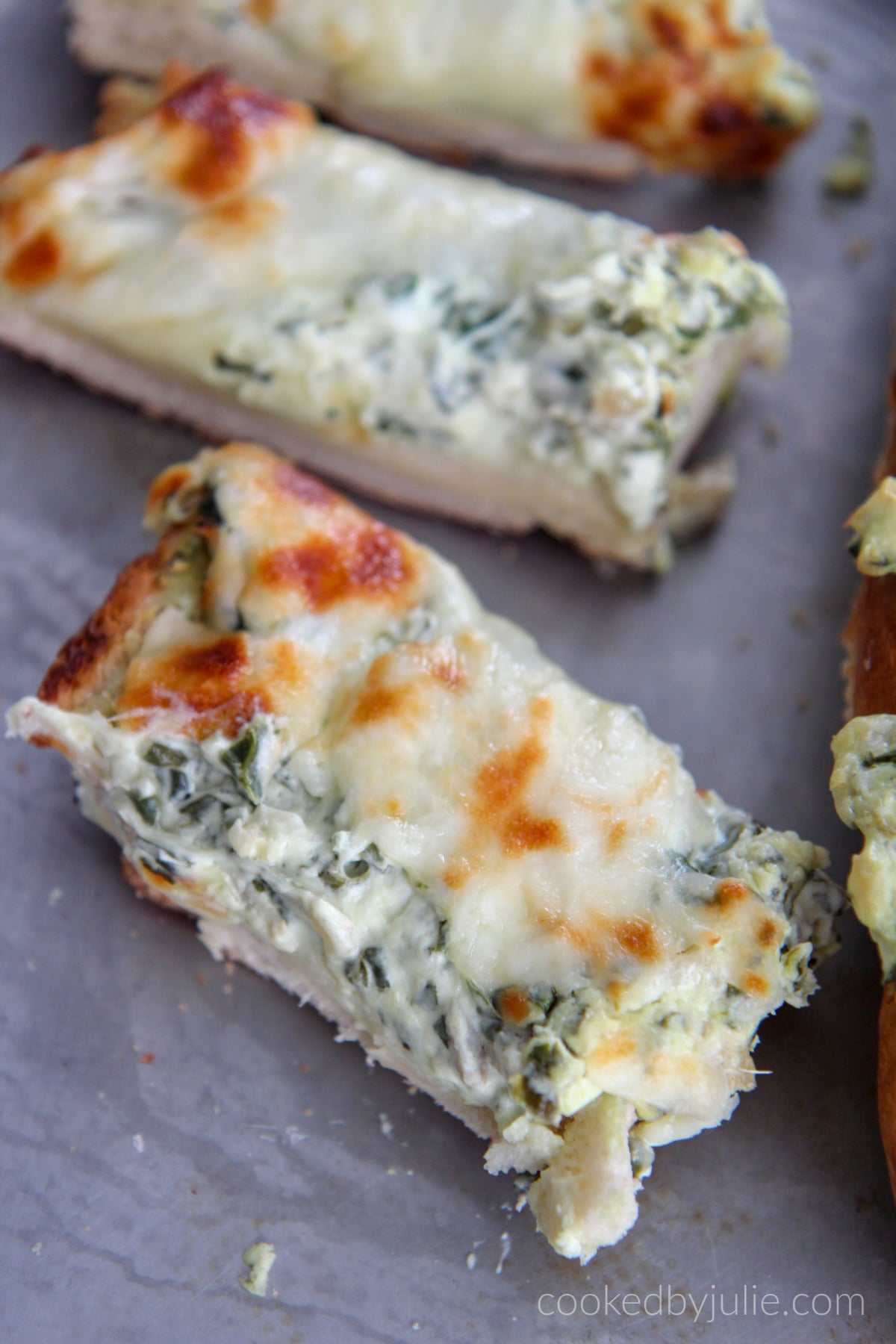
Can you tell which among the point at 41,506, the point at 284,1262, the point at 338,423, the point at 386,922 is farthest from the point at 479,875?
the point at 41,506

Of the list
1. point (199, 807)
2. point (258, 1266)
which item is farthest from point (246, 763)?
point (258, 1266)

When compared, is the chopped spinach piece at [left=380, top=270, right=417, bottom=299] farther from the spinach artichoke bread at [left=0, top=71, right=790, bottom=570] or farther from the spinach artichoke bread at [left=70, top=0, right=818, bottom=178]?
A: the spinach artichoke bread at [left=70, top=0, right=818, bottom=178]

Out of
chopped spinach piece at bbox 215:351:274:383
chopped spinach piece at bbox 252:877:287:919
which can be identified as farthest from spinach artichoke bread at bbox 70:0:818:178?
chopped spinach piece at bbox 252:877:287:919

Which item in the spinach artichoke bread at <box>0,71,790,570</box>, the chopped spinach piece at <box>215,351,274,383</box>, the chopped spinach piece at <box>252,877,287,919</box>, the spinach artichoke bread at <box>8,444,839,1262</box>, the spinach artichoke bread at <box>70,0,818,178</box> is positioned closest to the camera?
the spinach artichoke bread at <box>8,444,839,1262</box>

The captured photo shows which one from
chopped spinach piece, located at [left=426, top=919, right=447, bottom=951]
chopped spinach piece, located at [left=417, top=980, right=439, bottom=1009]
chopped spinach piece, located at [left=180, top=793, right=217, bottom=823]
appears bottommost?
chopped spinach piece, located at [left=180, top=793, right=217, bottom=823]

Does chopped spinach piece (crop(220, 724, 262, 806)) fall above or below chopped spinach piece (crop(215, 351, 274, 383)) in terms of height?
below

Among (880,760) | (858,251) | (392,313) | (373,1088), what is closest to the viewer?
(880,760)

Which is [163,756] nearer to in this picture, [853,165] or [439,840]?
[439,840]
